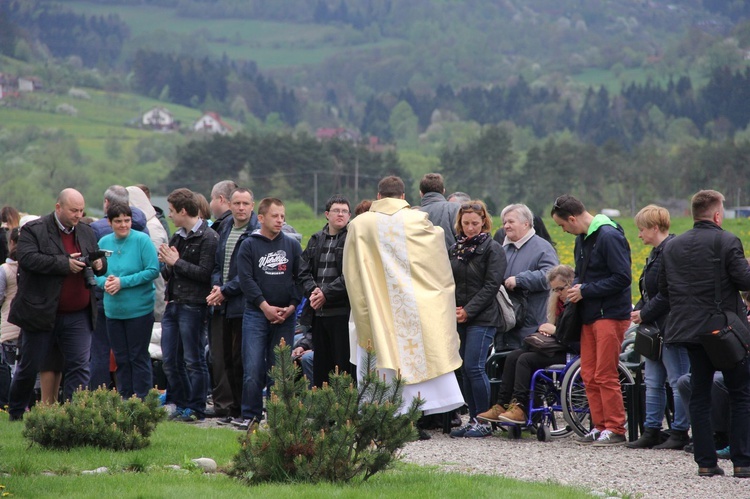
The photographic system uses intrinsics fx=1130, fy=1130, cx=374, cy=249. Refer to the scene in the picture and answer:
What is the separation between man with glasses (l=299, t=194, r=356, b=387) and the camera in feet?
32.3

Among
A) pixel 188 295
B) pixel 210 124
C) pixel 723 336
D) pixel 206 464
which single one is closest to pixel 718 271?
pixel 723 336

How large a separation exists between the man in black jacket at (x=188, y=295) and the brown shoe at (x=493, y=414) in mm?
2893

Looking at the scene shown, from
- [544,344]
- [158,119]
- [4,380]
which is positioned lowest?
[158,119]

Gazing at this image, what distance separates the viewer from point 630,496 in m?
7.12

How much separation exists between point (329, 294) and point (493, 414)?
179cm

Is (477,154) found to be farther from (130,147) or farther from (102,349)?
(102,349)

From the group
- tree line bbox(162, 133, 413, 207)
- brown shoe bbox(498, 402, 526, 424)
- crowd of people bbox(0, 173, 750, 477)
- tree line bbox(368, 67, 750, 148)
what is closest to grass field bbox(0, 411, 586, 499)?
crowd of people bbox(0, 173, 750, 477)

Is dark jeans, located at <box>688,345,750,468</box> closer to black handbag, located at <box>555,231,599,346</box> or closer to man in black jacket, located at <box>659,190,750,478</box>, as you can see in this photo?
man in black jacket, located at <box>659,190,750,478</box>

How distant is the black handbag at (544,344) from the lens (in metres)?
10.0

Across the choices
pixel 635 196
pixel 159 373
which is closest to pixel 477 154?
pixel 635 196

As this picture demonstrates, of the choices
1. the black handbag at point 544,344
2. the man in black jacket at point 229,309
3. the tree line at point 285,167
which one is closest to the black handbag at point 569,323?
the black handbag at point 544,344

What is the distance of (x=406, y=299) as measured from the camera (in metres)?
9.24

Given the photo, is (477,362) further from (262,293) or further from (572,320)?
(262,293)

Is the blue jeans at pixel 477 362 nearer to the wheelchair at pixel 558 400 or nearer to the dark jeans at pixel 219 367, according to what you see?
the wheelchair at pixel 558 400
